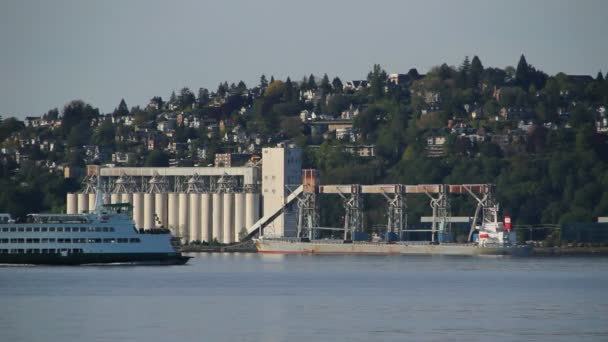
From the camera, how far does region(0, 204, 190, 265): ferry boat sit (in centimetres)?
14600

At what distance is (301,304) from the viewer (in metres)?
98.2

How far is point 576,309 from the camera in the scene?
92938 millimetres

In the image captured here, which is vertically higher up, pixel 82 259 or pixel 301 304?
pixel 82 259

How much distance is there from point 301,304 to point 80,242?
51508 millimetres

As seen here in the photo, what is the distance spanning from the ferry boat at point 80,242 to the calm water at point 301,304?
1161 mm

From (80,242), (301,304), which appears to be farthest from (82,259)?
(301,304)

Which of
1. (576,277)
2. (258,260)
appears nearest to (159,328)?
(576,277)

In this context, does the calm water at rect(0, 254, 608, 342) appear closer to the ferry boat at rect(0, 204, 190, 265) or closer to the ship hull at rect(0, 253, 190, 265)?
the ship hull at rect(0, 253, 190, 265)

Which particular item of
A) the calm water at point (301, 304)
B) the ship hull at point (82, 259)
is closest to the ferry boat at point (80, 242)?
the ship hull at point (82, 259)

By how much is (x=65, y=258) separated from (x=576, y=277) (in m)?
42.5

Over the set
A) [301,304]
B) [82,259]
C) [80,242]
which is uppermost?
[80,242]

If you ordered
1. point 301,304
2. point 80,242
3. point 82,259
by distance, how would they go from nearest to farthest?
point 301,304
point 82,259
point 80,242

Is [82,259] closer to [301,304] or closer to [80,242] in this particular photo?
[80,242]

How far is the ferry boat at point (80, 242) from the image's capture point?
Result: 479 ft
